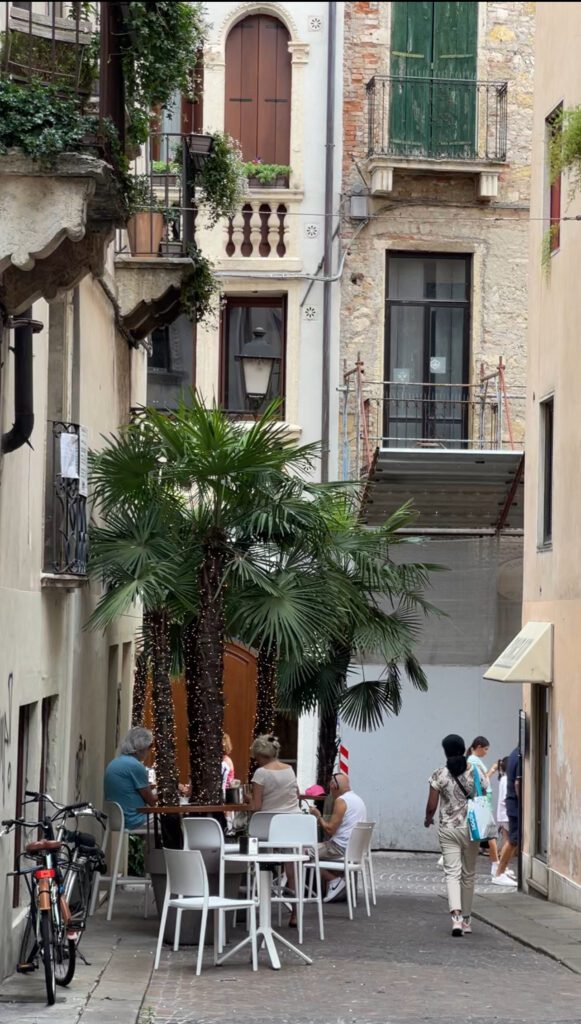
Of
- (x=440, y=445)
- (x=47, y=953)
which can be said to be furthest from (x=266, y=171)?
(x=47, y=953)

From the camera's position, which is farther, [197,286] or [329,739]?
[329,739]

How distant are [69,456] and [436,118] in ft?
45.1

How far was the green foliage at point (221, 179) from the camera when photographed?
17.6m

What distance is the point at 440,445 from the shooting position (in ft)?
86.2

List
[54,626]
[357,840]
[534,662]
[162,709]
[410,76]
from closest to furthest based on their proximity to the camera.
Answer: [54,626]
[162,709]
[357,840]
[534,662]
[410,76]

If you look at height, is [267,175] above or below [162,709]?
above

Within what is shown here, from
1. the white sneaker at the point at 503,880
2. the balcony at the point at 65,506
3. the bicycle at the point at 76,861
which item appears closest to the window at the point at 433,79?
the white sneaker at the point at 503,880

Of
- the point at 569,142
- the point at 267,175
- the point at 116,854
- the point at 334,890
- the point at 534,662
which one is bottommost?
the point at 334,890

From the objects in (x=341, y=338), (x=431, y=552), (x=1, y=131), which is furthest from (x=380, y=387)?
(x=1, y=131)

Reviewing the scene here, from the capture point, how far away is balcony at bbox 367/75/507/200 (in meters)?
26.3

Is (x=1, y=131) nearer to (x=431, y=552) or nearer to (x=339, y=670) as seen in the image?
(x=339, y=670)

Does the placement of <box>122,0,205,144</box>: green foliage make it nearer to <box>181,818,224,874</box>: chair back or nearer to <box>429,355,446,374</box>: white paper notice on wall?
<box>181,818,224,874</box>: chair back

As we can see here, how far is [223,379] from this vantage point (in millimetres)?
26500

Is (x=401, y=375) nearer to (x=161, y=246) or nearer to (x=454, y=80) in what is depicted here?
(x=454, y=80)
